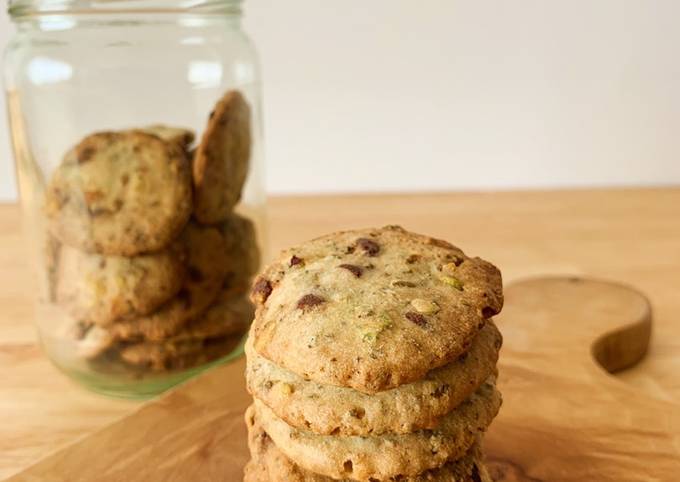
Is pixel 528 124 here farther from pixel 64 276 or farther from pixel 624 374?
→ pixel 64 276

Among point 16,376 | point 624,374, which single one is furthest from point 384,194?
point 16,376

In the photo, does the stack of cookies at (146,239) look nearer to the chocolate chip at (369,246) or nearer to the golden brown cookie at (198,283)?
the golden brown cookie at (198,283)

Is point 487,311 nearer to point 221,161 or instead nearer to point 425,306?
point 425,306

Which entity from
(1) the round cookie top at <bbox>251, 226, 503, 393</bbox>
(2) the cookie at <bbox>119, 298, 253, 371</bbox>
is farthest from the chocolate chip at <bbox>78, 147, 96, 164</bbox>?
(1) the round cookie top at <bbox>251, 226, 503, 393</bbox>

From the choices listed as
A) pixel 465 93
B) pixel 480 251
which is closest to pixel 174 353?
pixel 480 251

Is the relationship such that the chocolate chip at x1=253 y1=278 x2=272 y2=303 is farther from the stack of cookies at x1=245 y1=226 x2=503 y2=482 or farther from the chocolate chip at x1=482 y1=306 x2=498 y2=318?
the chocolate chip at x1=482 y1=306 x2=498 y2=318

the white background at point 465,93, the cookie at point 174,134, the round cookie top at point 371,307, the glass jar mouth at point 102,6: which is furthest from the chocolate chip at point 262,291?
the white background at point 465,93
